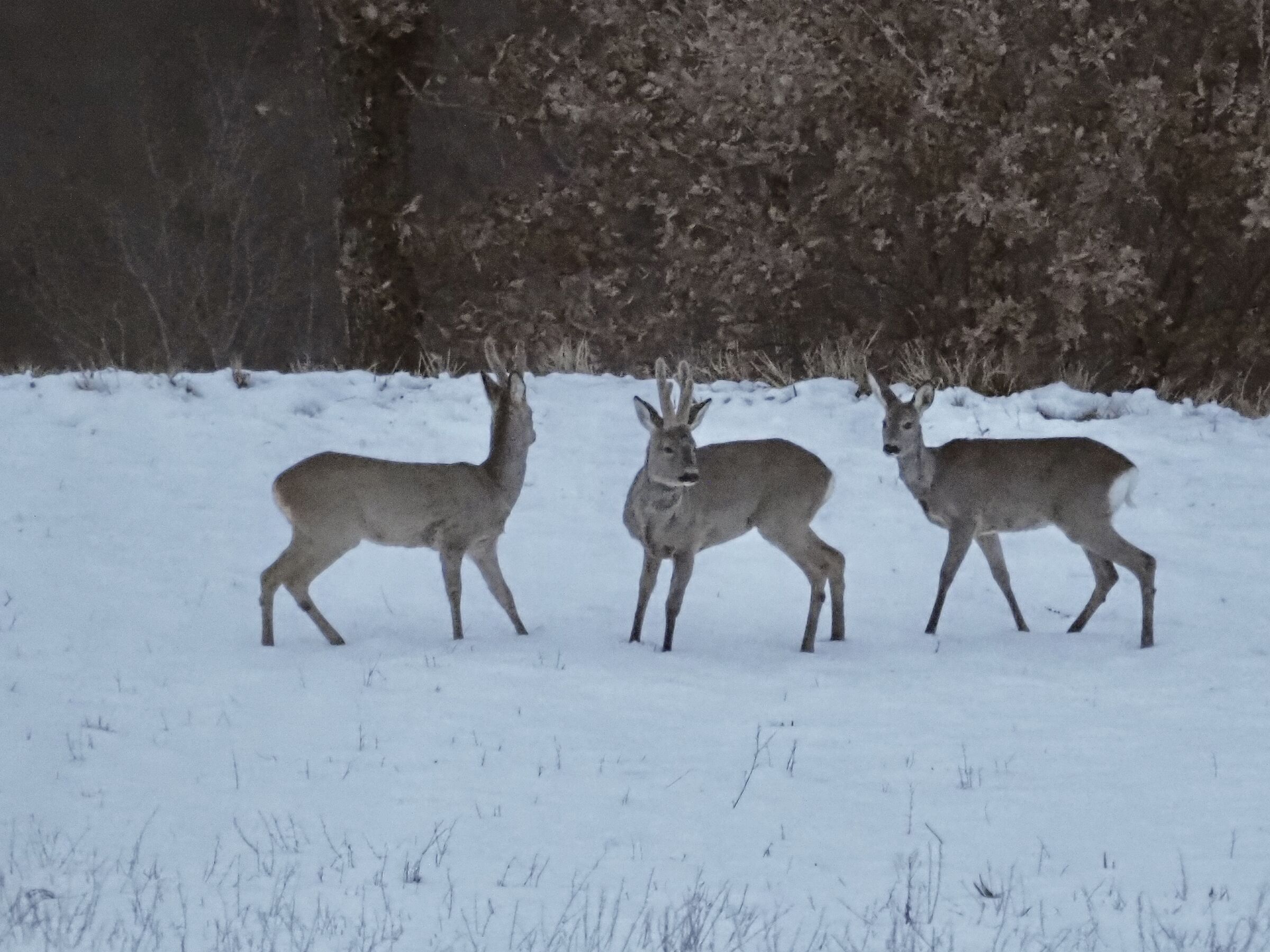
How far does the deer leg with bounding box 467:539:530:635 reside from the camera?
33.6 ft

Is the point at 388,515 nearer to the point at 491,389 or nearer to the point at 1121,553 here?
the point at 491,389

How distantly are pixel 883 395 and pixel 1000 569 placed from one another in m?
1.27

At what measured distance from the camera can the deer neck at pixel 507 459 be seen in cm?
1056

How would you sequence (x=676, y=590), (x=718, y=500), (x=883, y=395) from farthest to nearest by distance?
(x=883, y=395), (x=718, y=500), (x=676, y=590)

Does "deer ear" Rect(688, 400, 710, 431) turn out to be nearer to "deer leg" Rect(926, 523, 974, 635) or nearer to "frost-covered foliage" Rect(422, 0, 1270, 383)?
"deer leg" Rect(926, 523, 974, 635)

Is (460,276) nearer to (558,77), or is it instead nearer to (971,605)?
(558,77)

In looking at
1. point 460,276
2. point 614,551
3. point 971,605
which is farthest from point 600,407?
point 460,276

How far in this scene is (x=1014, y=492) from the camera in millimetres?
10812

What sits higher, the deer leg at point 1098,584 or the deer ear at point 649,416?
the deer ear at point 649,416

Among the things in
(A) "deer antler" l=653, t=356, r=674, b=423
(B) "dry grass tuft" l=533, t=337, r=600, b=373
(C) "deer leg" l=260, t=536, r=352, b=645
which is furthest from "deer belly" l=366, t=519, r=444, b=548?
(B) "dry grass tuft" l=533, t=337, r=600, b=373

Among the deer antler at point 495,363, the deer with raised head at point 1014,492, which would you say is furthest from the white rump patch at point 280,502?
the deer with raised head at point 1014,492

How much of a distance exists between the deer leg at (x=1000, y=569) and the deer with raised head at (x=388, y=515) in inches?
113

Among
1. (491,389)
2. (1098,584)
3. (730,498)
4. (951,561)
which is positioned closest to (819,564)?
(730,498)

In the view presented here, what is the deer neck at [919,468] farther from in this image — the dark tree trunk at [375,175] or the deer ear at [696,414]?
the dark tree trunk at [375,175]
